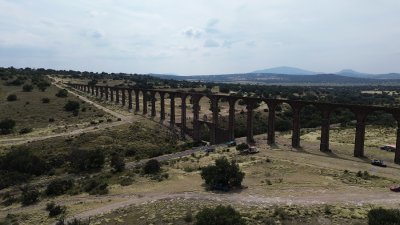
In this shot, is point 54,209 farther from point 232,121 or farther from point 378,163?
point 232,121

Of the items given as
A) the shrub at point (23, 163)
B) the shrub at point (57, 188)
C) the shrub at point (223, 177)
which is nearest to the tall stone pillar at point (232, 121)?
the shrub at point (223, 177)

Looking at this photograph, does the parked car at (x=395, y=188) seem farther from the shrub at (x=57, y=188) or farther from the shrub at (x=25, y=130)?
the shrub at (x=25, y=130)

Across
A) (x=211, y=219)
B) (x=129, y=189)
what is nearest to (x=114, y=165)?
(x=129, y=189)

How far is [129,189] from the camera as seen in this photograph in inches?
1625

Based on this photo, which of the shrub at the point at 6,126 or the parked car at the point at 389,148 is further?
the shrub at the point at 6,126

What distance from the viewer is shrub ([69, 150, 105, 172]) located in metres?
52.7

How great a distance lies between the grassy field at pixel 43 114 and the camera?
7738cm

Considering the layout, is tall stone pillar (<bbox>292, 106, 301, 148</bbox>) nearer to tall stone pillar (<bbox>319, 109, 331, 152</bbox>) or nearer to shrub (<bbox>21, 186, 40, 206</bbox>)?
tall stone pillar (<bbox>319, 109, 331, 152</bbox>)

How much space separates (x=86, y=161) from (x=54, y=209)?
1800cm


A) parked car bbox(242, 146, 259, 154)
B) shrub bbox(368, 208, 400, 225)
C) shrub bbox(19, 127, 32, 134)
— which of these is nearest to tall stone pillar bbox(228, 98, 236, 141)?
parked car bbox(242, 146, 259, 154)

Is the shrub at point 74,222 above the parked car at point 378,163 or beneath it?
beneath

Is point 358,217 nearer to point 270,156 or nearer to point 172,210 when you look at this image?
point 172,210

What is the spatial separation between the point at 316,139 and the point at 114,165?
3675cm

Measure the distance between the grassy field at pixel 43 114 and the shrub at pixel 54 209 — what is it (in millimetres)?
37951
